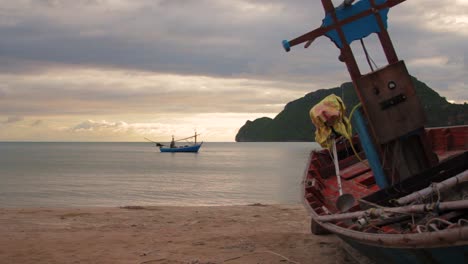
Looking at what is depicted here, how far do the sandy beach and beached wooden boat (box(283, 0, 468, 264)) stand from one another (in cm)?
156

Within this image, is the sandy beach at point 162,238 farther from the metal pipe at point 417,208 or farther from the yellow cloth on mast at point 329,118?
the metal pipe at point 417,208

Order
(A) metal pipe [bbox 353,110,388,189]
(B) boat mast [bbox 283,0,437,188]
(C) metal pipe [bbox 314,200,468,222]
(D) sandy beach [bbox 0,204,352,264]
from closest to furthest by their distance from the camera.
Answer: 1. (C) metal pipe [bbox 314,200,468,222]
2. (B) boat mast [bbox 283,0,437,188]
3. (A) metal pipe [bbox 353,110,388,189]
4. (D) sandy beach [bbox 0,204,352,264]

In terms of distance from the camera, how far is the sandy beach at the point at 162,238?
9469 millimetres

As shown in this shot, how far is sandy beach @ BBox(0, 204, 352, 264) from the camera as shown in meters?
9.47

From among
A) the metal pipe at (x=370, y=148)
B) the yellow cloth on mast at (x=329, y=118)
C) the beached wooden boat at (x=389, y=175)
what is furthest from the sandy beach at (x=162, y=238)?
the yellow cloth on mast at (x=329, y=118)

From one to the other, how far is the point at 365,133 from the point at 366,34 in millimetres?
1704

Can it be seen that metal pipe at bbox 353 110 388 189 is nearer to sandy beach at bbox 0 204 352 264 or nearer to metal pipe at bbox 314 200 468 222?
sandy beach at bbox 0 204 352 264

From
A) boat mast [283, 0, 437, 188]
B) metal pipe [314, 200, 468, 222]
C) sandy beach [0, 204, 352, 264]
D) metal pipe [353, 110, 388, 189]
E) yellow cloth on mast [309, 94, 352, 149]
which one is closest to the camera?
metal pipe [314, 200, 468, 222]

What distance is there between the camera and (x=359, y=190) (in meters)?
9.19

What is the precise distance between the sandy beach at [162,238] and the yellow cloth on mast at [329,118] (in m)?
2.34

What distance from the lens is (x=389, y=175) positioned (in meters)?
7.93

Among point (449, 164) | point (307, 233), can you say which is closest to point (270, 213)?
point (307, 233)

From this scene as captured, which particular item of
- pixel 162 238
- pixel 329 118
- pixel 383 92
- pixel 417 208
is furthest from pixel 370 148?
pixel 162 238

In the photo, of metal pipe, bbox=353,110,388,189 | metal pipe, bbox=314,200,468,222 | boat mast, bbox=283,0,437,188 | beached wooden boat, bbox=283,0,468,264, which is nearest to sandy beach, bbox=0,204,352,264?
beached wooden boat, bbox=283,0,468,264
